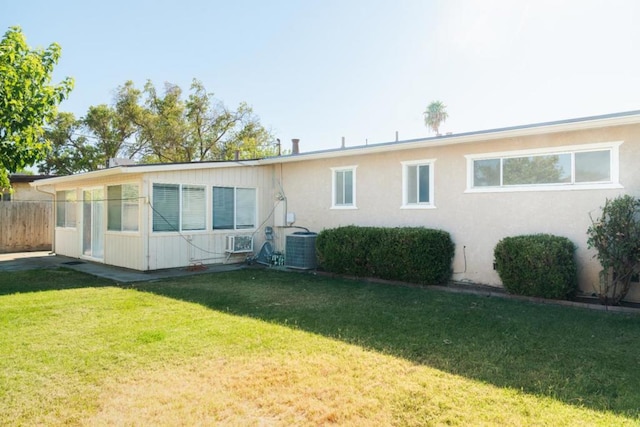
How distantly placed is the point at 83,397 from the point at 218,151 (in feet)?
88.7

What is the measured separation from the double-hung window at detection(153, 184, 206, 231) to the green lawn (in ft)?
11.1

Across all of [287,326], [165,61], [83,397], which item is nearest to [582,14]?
[287,326]

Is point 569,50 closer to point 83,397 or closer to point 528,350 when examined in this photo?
point 528,350

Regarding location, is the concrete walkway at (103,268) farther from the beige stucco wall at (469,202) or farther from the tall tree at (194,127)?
the tall tree at (194,127)

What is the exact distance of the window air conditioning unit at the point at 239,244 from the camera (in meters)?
11.6

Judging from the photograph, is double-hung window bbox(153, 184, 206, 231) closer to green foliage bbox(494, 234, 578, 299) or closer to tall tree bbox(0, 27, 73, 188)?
tall tree bbox(0, 27, 73, 188)

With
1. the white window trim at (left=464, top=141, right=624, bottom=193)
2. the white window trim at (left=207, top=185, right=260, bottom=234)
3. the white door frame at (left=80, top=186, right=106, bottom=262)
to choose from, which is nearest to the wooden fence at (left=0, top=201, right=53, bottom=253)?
the white door frame at (left=80, top=186, right=106, bottom=262)

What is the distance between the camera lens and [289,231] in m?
12.4

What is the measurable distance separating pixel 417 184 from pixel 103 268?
8.37m

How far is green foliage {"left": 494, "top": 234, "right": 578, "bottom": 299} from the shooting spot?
6.81 metres

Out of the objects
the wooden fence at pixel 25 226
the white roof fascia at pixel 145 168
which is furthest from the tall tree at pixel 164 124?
the white roof fascia at pixel 145 168

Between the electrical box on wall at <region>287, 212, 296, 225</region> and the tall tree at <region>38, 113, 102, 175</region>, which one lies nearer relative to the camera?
the electrical box on wall at <region>287, 212, 296, 225</region>

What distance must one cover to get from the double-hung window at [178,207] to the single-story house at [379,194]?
0.03 metres

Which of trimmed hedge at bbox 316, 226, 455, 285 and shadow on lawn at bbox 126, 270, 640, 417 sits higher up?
trimmed hedge at bbox 316, 226, 455, 285
